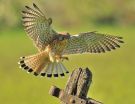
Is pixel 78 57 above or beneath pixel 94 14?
beneath

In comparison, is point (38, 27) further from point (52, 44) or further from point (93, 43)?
point (93, 43)

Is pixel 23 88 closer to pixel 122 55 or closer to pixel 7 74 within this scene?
pixel 7 74

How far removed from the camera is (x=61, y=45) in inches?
233

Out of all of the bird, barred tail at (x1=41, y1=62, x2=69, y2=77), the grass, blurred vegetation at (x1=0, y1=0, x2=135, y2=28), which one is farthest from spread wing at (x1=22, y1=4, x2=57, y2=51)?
blurred vegetation at (x1=0, y1=0, x2=135, y2=28)

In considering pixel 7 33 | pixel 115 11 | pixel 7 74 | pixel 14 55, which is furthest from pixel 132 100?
pixel 115 11

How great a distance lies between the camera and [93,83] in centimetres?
1450

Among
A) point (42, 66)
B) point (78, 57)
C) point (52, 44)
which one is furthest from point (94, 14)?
point (42, 66)

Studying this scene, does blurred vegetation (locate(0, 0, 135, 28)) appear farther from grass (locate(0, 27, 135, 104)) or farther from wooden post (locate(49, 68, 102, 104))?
wooden post (locate(49, 68, 102, 104))

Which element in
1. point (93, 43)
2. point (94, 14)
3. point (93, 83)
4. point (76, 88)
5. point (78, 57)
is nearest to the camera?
point (76, 88)

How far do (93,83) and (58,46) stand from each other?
8541mm

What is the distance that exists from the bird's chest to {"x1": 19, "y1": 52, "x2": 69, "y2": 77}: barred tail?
7 cm

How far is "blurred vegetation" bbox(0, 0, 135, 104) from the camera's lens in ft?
42.6

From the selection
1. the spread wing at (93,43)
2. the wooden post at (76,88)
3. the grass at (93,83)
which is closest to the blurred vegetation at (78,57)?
the grass at (93,83)

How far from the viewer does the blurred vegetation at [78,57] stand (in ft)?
42.6
